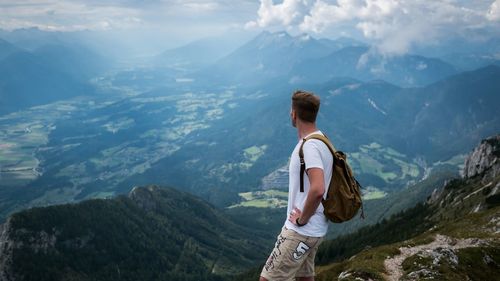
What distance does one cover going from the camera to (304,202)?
38.6 feet

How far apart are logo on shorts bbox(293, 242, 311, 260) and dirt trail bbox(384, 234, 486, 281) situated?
21942mm

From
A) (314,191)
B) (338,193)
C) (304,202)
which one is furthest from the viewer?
(338,193)

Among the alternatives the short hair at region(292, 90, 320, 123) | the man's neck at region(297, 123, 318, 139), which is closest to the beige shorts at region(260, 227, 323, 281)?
the man's neck at region(297, 123, 318, 139)

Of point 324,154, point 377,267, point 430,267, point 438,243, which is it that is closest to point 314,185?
point 324,154

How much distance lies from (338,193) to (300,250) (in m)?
A: 1.97

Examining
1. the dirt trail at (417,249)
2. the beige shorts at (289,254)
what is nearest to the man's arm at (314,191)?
the beige shorts at (289,254)

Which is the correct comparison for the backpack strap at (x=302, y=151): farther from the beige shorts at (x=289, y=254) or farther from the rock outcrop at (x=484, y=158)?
the rock outcrop at (x=484, y=158)

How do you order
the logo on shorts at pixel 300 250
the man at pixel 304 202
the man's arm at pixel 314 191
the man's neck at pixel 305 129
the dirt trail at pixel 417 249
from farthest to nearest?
the dirt trail at pixel 417 249 → the man's neck at pixel 305 129 → the logo on shorts at pixel 300 250 → the man at pixel 304 202 → the man's arm at pixel 314 191

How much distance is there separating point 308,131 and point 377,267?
2568cm

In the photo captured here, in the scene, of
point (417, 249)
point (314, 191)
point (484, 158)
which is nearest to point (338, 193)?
point (314, 191)

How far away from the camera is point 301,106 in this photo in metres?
12.2

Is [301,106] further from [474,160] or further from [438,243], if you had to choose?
[474,160]

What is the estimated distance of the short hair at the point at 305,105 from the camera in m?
12.1

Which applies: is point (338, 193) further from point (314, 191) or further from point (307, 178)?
point (314, 191)
